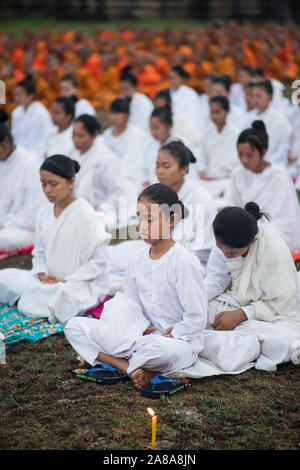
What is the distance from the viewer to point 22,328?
14.3 ft

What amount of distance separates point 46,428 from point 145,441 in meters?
0.49

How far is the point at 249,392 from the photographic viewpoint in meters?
3.42

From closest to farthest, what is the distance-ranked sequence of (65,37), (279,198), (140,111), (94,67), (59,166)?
(59,166) < (279,198) < (140,111) < (94,67) < (65,37)

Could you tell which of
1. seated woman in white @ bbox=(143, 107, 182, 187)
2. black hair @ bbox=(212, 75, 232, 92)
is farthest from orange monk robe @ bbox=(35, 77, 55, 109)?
seated woman in white @ bbox=(143, 107, 182, 187)

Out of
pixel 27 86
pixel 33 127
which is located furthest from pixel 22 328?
pixel 27 86

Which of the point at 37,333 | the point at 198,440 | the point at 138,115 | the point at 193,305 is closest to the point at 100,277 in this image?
the point at 37,333

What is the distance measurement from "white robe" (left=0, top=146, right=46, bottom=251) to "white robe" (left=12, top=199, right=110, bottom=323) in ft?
3.98

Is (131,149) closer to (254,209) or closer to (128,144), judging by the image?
(128,144)

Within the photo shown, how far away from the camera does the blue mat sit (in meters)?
4.20

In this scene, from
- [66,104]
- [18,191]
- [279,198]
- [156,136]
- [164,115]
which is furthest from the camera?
[66,104]

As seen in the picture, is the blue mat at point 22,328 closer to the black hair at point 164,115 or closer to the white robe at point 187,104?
the black hair at point 164,115

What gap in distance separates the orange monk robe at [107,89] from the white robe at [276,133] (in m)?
5.75

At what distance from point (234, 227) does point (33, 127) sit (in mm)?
6383

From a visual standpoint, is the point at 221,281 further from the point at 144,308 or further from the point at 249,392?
the point at 249,392
